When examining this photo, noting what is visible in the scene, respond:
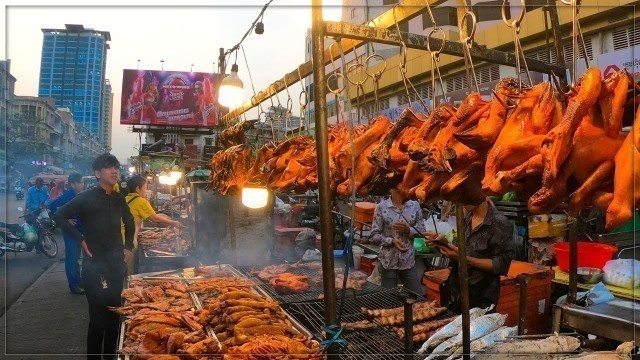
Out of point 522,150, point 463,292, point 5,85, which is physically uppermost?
point 5,85

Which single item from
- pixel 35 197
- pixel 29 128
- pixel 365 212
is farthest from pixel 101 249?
pixel 29 128

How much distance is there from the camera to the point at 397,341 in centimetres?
343

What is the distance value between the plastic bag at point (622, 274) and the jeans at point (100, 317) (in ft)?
19.6

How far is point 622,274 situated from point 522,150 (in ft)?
12.7

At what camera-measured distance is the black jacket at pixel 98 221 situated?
4.77m

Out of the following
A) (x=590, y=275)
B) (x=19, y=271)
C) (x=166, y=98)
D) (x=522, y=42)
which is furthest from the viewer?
(x=166, y=98)

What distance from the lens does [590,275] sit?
460 centimetres

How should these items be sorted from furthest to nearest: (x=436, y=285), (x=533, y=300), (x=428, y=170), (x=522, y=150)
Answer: (x=436, y=285)
(x=533, y=300)
(x=428, y=170)
(x=522, y=150)

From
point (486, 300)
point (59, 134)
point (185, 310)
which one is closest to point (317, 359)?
point (185, 310)

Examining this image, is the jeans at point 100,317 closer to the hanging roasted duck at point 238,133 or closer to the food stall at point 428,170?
the food stall at point 428,170

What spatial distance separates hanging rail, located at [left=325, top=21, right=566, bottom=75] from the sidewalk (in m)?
5.95

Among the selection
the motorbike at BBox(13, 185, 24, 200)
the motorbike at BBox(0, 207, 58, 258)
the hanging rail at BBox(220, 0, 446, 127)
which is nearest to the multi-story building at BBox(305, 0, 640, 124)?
the hanging rail at BBox(220, 0, 446, 127)

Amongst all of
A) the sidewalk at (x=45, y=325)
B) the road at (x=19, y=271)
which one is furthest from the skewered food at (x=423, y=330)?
the road at (x=19, y=271)

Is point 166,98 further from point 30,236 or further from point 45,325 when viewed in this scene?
point 45,325
